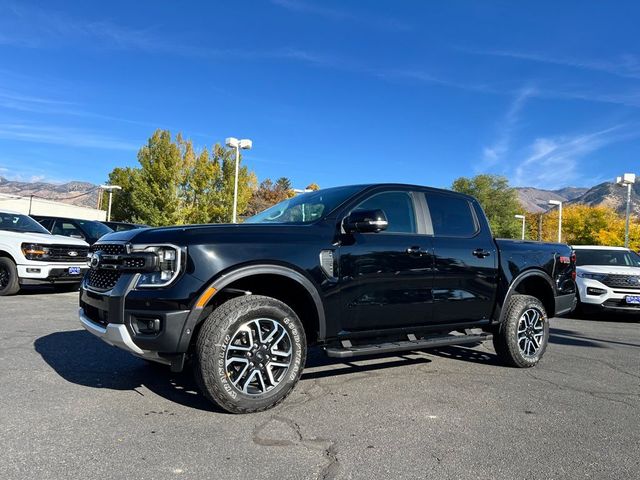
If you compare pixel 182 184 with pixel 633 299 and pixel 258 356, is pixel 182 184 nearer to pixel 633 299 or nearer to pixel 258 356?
pixel 633 299

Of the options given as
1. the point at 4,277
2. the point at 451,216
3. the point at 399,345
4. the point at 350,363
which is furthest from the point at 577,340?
the point at 4,277

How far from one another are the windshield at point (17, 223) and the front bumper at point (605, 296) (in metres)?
11.4

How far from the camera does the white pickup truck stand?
32.3ft

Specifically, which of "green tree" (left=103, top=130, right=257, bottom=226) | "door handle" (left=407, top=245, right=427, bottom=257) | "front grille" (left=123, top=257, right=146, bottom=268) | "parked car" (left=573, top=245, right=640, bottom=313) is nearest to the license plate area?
"parked car" (left=573, top=245, right=640, bottom=313)

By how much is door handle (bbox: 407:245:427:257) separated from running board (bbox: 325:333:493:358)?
76cm

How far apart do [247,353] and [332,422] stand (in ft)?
2.56

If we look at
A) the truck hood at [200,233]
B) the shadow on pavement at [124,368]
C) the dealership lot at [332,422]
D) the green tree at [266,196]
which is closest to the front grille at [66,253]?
the shadow on pavement at [124,368]

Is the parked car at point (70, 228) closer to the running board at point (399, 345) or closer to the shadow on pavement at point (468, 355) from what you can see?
the shadow on pavement at point (468, 355)

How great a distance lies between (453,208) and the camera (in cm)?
537

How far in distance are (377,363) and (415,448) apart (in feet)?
7.36

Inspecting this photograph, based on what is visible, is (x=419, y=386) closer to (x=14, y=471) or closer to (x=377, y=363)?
(x=377, y=363)

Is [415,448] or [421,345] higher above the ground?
[421,345]

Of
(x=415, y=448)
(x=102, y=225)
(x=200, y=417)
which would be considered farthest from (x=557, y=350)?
(x=102, y=225)

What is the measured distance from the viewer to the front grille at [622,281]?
9.92 metres
